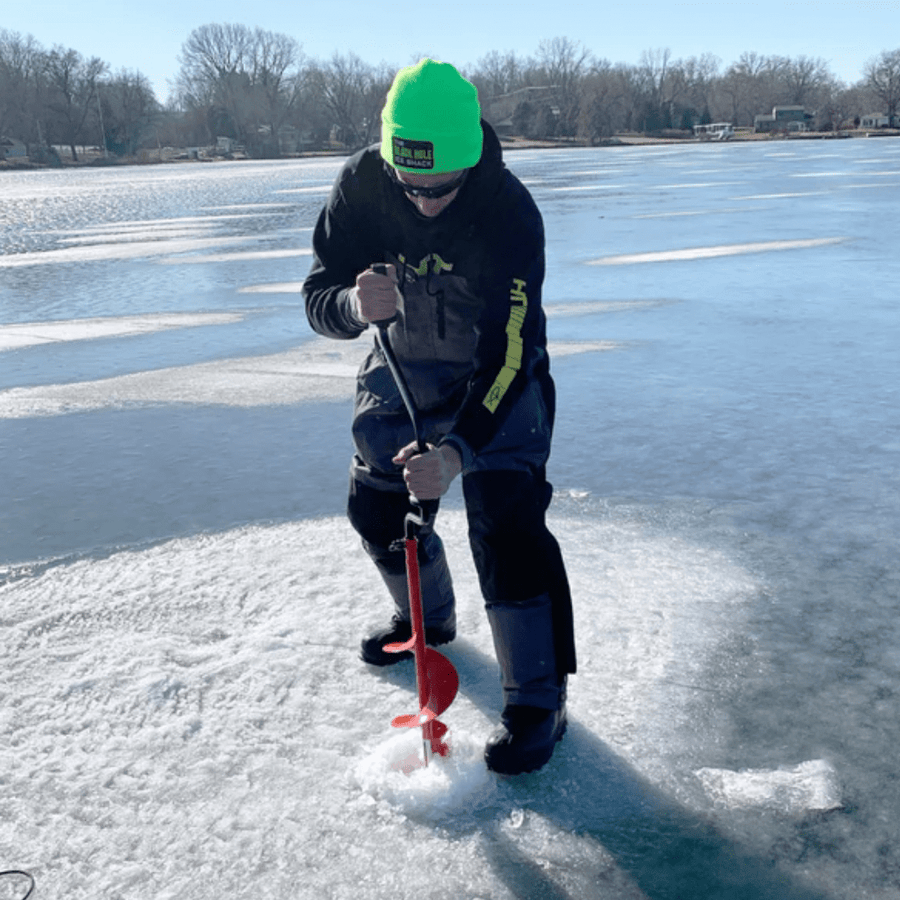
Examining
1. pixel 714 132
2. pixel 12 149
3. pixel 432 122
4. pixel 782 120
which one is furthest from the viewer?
pixel 782 120

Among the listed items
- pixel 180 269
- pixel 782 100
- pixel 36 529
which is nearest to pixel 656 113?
pixel 782 100

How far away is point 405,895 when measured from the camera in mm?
1827

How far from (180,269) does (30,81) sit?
106982 mm

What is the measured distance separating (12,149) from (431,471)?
105968mm

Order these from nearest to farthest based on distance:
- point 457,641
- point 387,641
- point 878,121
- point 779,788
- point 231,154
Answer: point 779,788
point 387,641
point 457,641
point 231,154
point 878,121

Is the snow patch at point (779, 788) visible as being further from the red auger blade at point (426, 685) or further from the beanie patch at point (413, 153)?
the beanie patch at point (413, 153)

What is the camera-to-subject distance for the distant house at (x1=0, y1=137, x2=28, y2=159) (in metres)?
87.0

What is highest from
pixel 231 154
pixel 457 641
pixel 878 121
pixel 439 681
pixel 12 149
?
pixel 12 149

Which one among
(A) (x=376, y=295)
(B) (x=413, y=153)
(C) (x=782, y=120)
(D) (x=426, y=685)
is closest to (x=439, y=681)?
(D) (x=426, y=685)

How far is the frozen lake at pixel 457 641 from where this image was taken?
6.42ft

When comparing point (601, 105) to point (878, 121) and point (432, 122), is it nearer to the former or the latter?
point (878, 121)

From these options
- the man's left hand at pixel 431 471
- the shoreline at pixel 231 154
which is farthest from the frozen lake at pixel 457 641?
the shoreline at pixel 231 154

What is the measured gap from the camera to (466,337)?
2268mm

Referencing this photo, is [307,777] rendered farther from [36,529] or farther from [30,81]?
[30,81]
